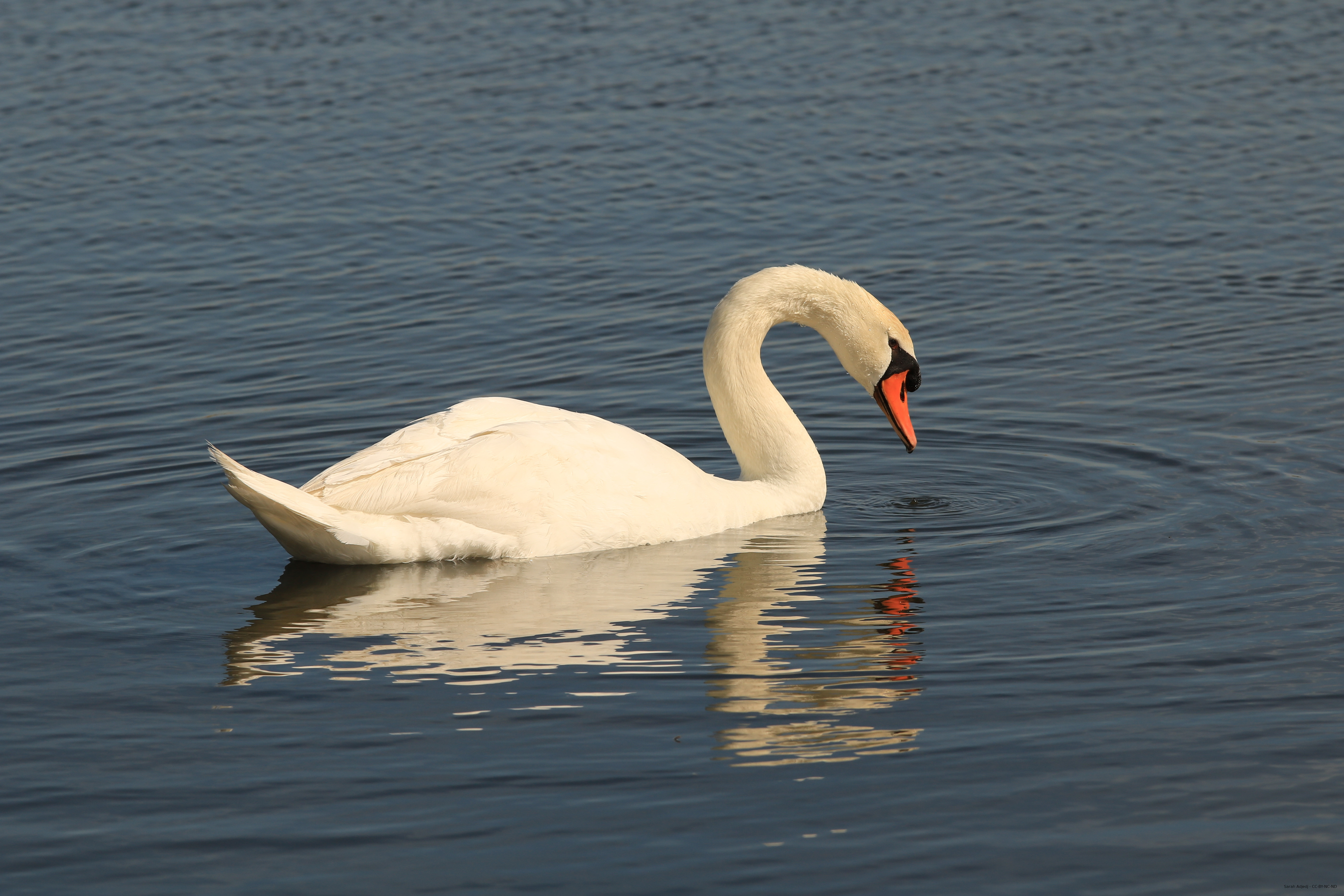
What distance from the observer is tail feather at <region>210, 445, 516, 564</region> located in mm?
8781

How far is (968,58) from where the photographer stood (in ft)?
83.5

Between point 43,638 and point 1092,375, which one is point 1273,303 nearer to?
point 1092,375

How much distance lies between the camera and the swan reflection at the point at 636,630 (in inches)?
301

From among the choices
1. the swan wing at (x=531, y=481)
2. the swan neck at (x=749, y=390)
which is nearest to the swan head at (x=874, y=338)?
the swan neck at (x=749, y=390)

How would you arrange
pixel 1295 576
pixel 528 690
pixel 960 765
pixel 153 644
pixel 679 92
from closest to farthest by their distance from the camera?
pixel 960 765 → pixel 528 690 → pixel 153 644 → pixel 1295 576 → pixel 679 92

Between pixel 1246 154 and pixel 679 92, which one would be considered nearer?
pixel 1246 154

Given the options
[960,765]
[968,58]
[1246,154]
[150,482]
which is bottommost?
[960,765]

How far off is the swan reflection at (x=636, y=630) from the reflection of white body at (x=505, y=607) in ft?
0.04

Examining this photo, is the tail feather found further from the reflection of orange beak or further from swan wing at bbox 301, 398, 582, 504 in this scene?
the reflection of orange beak

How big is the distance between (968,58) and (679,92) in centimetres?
448

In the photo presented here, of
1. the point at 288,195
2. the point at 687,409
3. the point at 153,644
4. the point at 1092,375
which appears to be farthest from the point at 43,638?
the point at 288,195

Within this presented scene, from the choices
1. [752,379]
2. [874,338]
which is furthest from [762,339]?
[874,338]

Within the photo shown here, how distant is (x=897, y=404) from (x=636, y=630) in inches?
131

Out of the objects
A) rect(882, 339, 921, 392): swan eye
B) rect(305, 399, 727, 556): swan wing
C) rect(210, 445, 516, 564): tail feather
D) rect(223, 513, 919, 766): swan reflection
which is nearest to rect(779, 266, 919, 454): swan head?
rect(882, 339, 921, 392): swan eye
